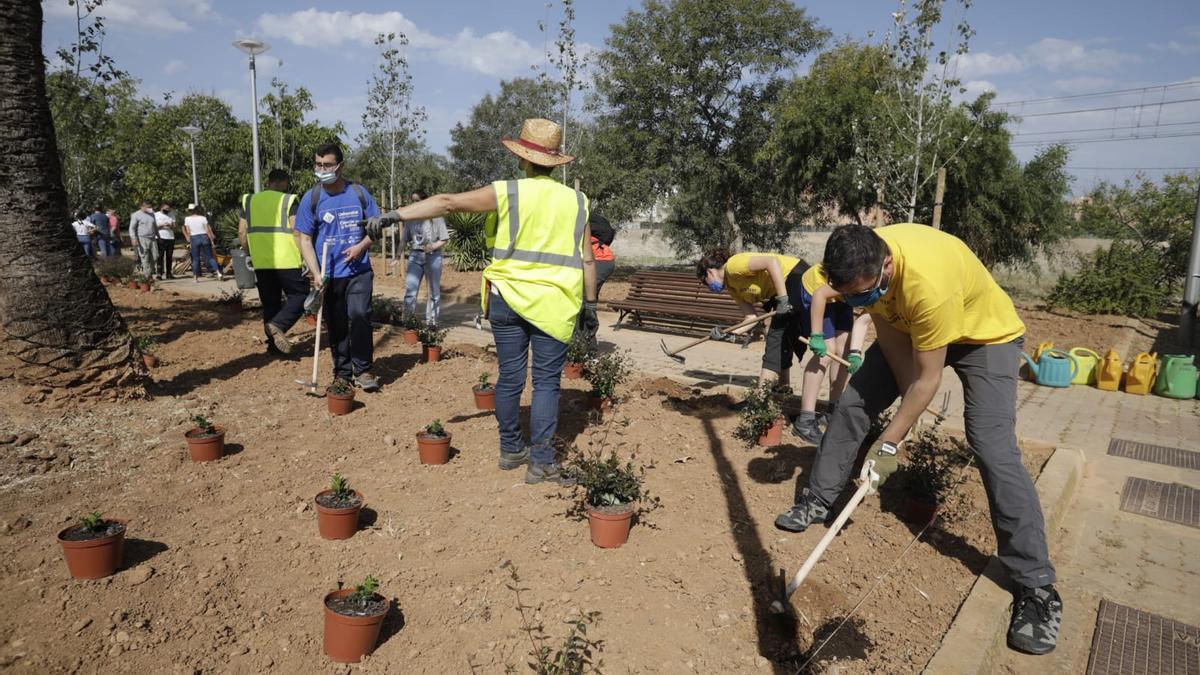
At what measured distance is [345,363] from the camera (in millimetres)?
5773

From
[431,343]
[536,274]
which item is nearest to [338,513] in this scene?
[536,274]

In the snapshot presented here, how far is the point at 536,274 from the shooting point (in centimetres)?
378

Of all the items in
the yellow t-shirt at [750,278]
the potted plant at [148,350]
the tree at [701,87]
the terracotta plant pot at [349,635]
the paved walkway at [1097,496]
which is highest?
the tree at [701,87]

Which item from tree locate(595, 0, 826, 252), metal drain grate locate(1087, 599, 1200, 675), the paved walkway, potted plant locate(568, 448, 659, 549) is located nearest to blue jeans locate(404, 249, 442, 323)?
the paved walkway

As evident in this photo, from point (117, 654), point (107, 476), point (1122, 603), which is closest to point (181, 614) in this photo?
point (117, 654)

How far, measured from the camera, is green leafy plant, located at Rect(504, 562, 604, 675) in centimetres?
222

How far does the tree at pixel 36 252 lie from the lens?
4508 mm

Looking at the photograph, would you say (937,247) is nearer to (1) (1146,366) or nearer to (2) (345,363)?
(2) (345,363)

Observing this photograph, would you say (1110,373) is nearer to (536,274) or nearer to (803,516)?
(803,516)

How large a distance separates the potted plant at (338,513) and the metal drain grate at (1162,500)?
4.42 metres

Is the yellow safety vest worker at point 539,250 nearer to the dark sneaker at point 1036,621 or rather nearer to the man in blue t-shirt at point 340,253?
the man in blue t-shirt at point 340,253

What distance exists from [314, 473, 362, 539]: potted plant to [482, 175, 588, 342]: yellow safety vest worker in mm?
1233

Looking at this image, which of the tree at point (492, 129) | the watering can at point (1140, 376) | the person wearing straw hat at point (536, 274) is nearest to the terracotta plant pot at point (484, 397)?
the person wearing straw hat at point (536, 274)

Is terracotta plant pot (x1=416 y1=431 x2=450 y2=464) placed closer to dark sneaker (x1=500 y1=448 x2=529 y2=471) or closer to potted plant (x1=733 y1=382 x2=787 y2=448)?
dark sneaker (x1=500 y1=448 x2=529 y2=471)
